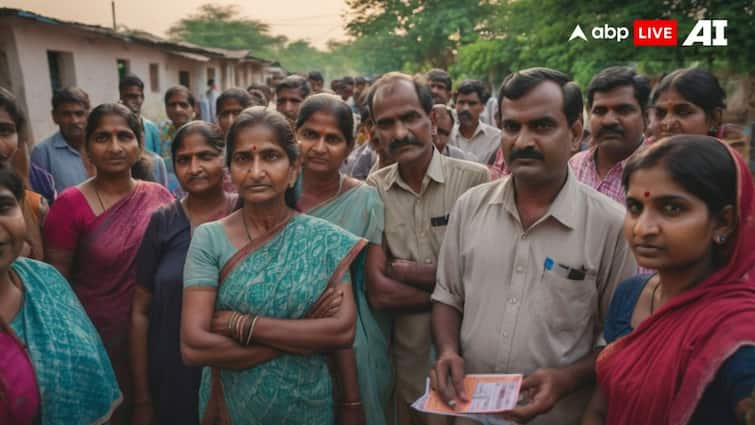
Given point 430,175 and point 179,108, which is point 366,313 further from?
point 179,108

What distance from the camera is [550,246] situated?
2025mm

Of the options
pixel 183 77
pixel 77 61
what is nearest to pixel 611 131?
pixel 77 61

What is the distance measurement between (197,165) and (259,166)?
30.4 inches

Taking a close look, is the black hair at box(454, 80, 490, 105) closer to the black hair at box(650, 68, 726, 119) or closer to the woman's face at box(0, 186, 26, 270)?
the black hair at box(650, 68, 726, 119)

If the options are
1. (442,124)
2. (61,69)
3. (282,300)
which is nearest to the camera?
(282,300)

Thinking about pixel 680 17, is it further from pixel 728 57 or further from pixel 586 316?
pixel 586 316

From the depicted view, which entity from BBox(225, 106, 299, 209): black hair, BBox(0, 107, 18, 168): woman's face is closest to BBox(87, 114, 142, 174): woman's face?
BBox(0, 107, 18, 168): woman's face

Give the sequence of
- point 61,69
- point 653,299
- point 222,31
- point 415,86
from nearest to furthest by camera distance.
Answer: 1. point 653,299
2. point 415,86
3. point 61,69
4. point 222,31

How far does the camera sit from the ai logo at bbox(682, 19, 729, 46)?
823 centimetres

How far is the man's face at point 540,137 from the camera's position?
80.7 inches

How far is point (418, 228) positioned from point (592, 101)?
1593 millimetres

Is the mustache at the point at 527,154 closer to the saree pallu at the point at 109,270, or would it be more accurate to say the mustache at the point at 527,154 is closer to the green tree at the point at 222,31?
the saree pallu at the point at 109,270

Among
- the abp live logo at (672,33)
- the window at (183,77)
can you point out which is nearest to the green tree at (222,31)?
the window at (183,77)

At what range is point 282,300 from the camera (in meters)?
1.96
